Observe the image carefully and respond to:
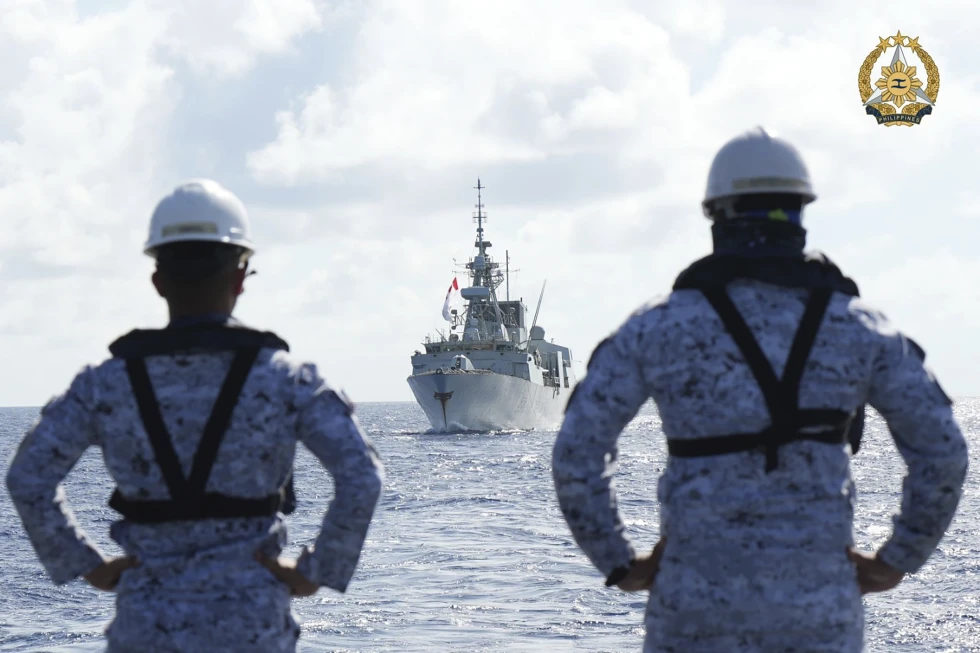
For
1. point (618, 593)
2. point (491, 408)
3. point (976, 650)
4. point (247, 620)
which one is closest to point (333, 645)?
Result: point (618, 593)

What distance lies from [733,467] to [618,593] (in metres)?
13.4

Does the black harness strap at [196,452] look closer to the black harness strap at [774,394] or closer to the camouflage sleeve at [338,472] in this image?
the camouflage sleeve at [338,472]

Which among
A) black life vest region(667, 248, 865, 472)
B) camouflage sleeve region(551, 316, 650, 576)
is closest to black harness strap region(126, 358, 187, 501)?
camouflage sleeve region(551, 316, 650, 576)

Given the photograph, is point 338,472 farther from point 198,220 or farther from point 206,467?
point 198,220

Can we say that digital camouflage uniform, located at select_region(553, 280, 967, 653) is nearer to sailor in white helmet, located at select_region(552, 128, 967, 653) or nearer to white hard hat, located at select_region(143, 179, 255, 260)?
sailor in white helmet, located at select_region(552, 128, 967, 653)

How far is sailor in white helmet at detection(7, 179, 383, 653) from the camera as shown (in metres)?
2.89

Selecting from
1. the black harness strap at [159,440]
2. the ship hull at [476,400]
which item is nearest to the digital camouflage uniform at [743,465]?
the black harness strap at [159,440]

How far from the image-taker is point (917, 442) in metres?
2.92

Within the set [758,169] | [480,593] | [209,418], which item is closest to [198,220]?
[209,418]

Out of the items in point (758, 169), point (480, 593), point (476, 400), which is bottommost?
point (480, 593)

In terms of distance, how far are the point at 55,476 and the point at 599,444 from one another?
4.47 feet

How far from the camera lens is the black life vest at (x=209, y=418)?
289 cm

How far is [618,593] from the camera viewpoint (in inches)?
620

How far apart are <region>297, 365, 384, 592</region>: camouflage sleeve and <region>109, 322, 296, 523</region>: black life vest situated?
16 cm
